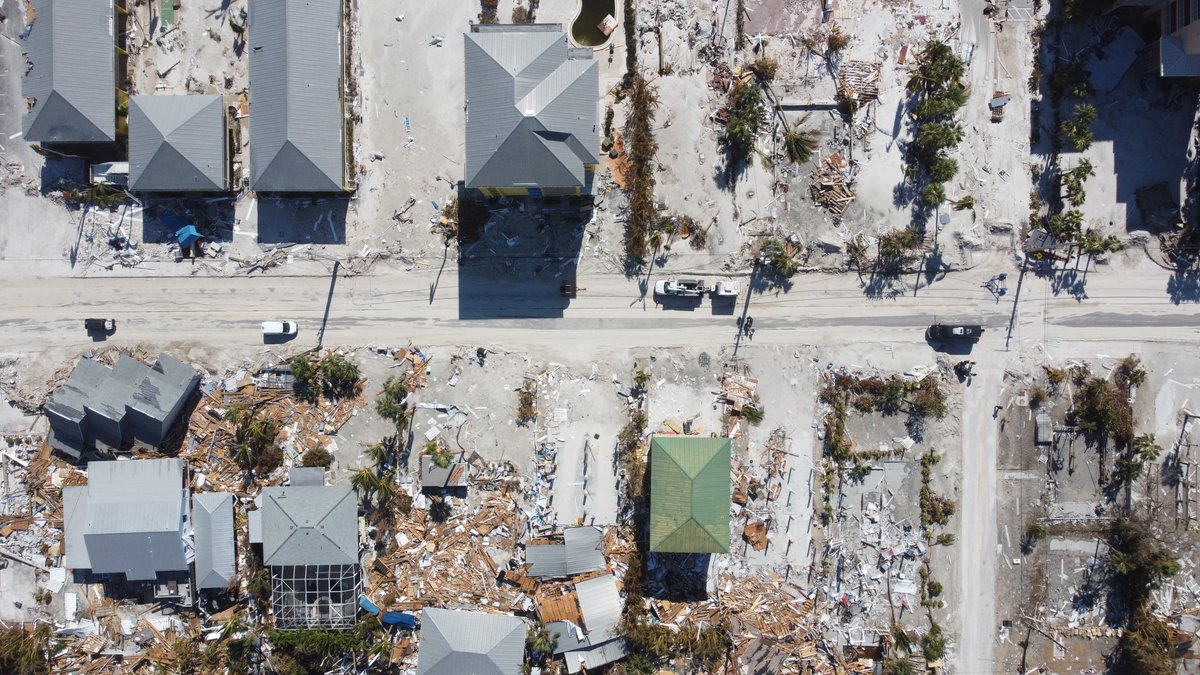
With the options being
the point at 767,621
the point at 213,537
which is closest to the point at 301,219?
the point at 213,537

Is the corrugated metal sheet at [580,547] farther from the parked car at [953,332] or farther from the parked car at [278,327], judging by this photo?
the parked car at [953,332]

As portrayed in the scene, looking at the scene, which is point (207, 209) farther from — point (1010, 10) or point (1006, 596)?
point (1006, 596)

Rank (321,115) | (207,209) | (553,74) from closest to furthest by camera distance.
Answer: (553,74), (321,115), (207,209)

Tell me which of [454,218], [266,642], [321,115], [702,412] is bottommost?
[266,642]

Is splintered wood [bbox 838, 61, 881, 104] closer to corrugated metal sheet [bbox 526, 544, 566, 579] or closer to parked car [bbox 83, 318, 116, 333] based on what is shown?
corrugated metal sheet [bbox 526, 544, 566, 579]

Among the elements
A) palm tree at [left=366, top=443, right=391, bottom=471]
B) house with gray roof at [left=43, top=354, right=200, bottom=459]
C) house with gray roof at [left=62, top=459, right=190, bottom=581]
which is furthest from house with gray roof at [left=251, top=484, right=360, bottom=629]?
house with gray roof at [left=43, top=354, right=200, bottom=459]

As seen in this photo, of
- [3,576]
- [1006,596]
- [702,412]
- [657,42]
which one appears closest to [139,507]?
[3,576]

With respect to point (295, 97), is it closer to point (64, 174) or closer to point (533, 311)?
point (64, 174)
